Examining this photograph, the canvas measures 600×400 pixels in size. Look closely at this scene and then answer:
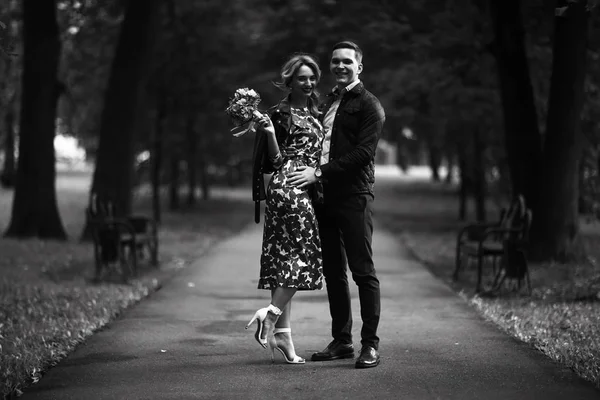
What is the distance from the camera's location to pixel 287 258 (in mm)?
6738

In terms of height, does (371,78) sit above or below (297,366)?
above

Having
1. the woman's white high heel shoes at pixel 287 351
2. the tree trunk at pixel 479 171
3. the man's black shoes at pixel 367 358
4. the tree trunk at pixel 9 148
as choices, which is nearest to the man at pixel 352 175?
the man's black shoes at pixel 367 358

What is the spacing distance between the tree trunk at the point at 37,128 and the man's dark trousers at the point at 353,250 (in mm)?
12581

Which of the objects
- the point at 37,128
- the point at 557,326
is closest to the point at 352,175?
the point at 557,326

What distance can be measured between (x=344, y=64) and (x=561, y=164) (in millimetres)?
8430

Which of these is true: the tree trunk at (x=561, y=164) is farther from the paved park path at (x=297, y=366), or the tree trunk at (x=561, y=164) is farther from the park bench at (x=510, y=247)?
the paved park path at (x=297, y=366)

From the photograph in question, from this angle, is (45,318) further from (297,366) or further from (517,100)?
(517,100)

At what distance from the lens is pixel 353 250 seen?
269 inches

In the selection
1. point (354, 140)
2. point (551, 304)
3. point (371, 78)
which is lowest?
point (551, 304)

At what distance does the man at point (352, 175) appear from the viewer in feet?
22.1

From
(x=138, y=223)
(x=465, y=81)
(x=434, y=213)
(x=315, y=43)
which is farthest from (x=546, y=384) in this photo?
(x=434, y=213)

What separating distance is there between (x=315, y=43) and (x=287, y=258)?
16.5 meters

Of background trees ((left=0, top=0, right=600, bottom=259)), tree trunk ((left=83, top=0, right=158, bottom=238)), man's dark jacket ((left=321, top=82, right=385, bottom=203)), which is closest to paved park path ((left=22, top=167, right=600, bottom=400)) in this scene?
man's dark jacket ((left=321, top=82, right=385, bottom=203))

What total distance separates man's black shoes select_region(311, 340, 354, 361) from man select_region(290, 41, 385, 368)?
253 mm
